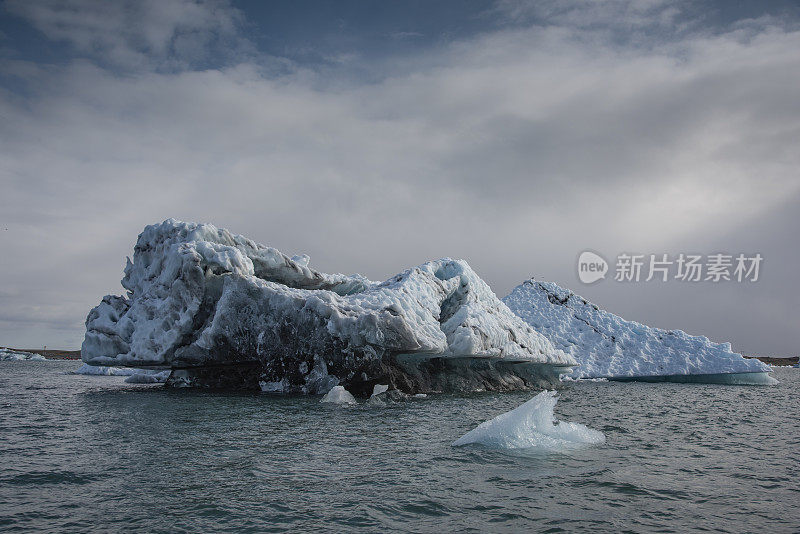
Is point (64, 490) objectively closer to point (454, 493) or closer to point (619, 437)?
point (454, 493)

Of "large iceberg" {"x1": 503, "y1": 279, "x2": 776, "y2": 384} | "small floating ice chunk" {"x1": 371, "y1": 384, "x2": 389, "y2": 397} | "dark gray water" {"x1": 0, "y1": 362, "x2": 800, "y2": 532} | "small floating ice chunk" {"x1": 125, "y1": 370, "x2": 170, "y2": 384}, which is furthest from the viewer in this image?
"large iceberg" {"x1": 503, "y1": 279, "x2": 776, "y2": 384}

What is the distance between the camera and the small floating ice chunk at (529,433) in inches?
387

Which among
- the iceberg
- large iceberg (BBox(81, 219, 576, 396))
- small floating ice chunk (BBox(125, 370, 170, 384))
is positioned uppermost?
large iceberg (BBox(81, 219, 576, 396))

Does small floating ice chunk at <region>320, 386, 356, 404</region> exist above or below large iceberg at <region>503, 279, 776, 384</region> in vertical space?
below

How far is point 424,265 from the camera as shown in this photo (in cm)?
2545

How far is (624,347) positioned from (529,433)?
3012cm

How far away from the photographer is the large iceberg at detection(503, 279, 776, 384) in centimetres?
3556

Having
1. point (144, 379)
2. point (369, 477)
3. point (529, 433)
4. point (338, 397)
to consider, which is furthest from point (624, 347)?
point (369, 477)

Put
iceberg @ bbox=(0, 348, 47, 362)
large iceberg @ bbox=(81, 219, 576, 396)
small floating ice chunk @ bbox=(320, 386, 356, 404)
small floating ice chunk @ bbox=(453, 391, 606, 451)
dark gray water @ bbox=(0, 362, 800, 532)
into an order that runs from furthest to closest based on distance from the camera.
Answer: iceberg @ bbox=(0, 348, 47, 362)
large iceberg @ bbox=(81, 219, 576, 396)
small floating ice chunk @ bbox=(320, 386, 356, 404)
small floating ice chunk @ bbox=(453, 391, 606, 451)
dark gray water @ bbox=(0, 362, 800, 532)

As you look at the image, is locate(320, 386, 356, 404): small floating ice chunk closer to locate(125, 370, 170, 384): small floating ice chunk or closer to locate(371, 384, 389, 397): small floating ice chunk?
locate(371, 384, 389, 397): small floating ice chunk

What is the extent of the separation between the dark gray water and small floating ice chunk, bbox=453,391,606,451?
0.43m

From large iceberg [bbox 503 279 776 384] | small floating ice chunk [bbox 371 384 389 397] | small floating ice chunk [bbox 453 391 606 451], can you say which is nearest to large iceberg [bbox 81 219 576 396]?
small floating ice chunk [bbox 371 384 389 397]

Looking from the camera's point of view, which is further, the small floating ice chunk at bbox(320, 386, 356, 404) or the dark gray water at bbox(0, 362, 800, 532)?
the small floating ice chunk at bbox(320, 386, 356, 404)

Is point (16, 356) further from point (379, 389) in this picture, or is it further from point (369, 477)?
point (369, 477)
